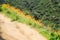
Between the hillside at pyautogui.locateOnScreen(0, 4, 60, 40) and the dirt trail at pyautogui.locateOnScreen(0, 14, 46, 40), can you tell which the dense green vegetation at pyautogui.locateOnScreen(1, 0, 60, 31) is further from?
the dirt trail at pyautogui.locateOnScreen(0, 14, 46, 40)

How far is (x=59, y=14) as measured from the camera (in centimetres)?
1170

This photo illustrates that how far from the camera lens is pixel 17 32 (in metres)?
12.5

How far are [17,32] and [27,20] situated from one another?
1.36 meters

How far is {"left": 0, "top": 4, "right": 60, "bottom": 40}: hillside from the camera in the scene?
11320 mm

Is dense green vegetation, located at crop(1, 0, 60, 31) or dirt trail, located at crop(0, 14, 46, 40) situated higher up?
dense green vegetation, located at crop(1, 0, 60, 31)

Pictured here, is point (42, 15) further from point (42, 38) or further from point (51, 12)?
point (42, 38)

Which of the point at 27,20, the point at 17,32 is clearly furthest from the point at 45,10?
the point at 17,32

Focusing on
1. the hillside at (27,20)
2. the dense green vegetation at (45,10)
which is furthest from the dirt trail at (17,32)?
the dense green vegetation at (45,10)

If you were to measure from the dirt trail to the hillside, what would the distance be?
251 mm

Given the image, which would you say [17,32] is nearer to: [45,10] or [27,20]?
[27,20]

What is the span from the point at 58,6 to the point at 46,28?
1371mm

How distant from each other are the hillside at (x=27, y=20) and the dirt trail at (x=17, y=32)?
9.9 inches

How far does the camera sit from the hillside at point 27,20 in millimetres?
11320

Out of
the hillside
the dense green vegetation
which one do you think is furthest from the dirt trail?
the dense green vegetation
